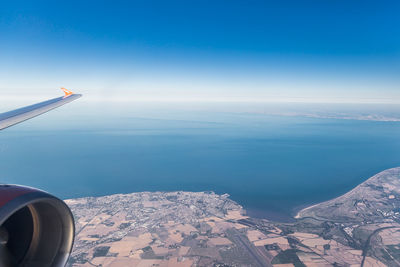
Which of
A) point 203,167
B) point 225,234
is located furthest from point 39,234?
point 203,167

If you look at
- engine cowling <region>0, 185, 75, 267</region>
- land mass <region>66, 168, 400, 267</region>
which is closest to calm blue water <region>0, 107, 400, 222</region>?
land mass <region>66, 168, 400, 267</region>

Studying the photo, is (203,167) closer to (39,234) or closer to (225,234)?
(225,234)

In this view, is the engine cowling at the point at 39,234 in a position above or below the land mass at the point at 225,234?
above

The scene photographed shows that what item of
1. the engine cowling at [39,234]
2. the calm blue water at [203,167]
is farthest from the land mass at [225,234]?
the engine cowling at [39,234]

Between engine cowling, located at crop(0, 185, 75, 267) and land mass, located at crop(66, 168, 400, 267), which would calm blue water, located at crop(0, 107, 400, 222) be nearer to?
land mass, located at crop(66, 168, 400, 267)

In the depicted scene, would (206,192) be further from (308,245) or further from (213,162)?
(213,162)

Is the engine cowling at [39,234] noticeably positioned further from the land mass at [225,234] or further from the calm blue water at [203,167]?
the calm blue water at [203,167]
